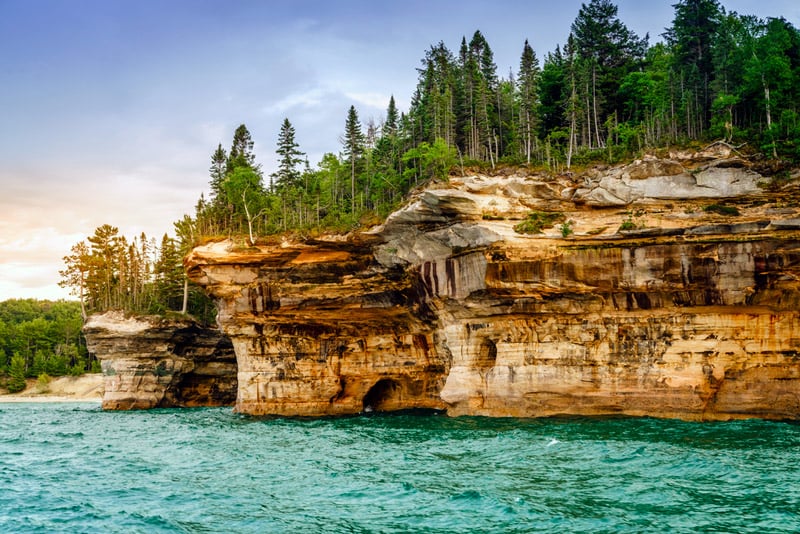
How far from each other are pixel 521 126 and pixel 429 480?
35504 mm

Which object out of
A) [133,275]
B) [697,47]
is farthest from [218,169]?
[697,47]

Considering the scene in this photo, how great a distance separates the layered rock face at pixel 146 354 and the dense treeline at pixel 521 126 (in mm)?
5090

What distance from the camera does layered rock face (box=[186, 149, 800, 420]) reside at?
24547mm

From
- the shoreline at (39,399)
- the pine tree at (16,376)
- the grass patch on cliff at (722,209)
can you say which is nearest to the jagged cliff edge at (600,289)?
the grass patch on cliff at (722,209)

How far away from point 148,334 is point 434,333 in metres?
25.1

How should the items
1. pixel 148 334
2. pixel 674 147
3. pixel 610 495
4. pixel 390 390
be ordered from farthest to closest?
pixel 148 334
pixel 390 390
pixel 674 147
pixel 610 495

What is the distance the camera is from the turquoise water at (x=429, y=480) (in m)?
12.2

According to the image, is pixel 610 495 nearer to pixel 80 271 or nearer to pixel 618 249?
pixel 618 249

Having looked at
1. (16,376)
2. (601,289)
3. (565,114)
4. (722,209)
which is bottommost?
(16,376)

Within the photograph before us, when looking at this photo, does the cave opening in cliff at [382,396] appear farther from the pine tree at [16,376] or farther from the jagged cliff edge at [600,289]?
the pine tree at [16,376]

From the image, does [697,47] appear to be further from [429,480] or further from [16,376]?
[16,376]

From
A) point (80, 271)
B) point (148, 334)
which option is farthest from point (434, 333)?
point (80, 271)

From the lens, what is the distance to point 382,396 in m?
39.9

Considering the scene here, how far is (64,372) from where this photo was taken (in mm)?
77438
